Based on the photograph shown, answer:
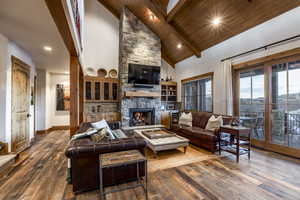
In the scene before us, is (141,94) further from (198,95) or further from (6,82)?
(6,82)

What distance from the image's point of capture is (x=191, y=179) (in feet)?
7.25

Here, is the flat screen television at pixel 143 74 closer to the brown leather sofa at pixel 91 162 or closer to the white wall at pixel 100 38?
the white wall at pixel 100 38

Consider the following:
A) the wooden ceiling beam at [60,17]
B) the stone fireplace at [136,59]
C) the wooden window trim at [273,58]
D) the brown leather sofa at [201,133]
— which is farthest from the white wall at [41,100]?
the wooden window trim at [273,58]

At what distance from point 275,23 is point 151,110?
172 inches

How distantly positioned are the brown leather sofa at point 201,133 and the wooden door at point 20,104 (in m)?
4.34

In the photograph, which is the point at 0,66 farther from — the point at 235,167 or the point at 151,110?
the point at 235,167

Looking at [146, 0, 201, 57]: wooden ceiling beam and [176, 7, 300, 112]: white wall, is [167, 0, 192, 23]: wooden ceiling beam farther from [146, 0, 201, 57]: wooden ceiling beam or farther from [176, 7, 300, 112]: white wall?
[176, 7, 300, 112]: white wall

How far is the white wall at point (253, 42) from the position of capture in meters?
2.94

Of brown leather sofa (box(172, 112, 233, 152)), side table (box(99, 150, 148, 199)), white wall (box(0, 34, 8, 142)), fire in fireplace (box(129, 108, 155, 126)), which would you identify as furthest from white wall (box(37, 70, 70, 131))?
brown leather sofa (box(172, 112, 233, 152))

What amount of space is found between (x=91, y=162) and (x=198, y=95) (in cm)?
482

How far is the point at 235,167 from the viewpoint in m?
2.60

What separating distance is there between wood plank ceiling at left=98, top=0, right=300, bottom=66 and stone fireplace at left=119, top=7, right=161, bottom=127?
0.35 metres

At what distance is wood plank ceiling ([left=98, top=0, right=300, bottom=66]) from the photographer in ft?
10.7

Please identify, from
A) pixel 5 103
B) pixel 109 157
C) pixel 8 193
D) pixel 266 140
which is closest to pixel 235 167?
pixel 266 140
